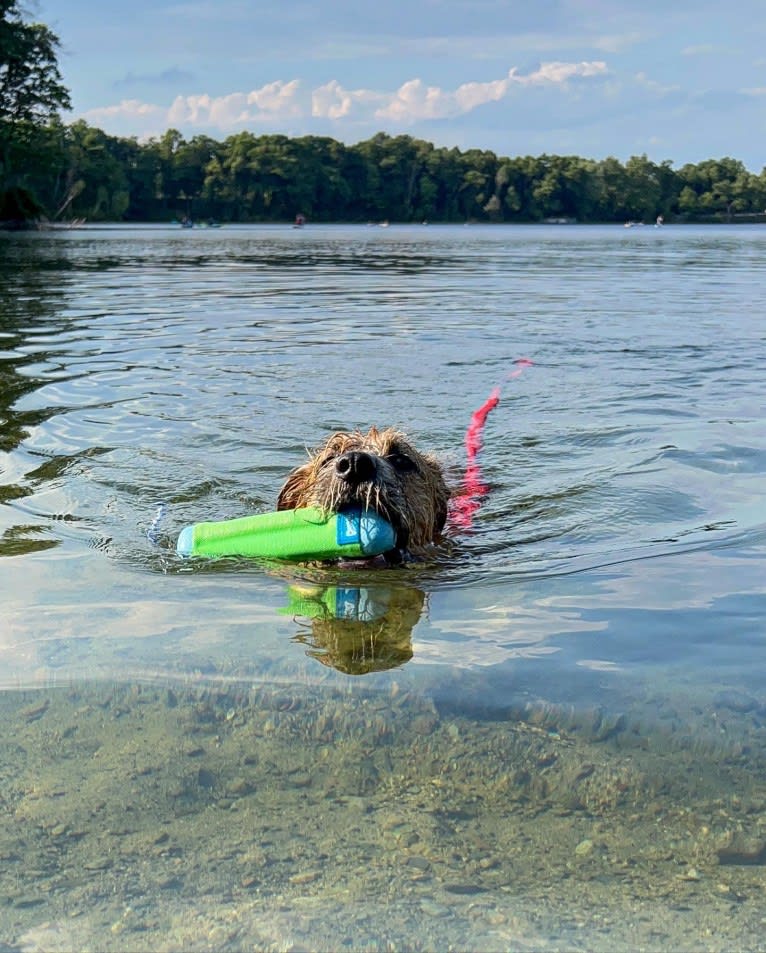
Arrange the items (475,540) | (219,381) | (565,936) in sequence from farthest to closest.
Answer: (219,381) < (475,540) < (565,936)

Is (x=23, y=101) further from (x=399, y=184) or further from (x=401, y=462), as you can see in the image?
(x=399, y=184)

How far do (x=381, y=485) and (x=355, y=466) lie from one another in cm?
22

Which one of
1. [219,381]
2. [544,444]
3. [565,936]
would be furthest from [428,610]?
[219,381]

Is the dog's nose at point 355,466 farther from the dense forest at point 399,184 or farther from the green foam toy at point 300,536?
the dense forest at point 399,184

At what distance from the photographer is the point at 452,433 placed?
1041cm

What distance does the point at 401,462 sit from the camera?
21.0 ft

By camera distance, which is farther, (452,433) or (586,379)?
(586,379)

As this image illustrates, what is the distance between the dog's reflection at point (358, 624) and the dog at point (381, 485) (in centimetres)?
46

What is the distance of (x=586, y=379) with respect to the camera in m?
12.8

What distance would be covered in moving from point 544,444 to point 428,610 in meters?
4.59

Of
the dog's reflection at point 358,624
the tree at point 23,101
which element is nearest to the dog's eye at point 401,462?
the dog's reflection at point 358,624

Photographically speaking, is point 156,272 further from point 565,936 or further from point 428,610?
point 565,936

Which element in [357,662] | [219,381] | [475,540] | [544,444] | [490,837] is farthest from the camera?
[219,381]

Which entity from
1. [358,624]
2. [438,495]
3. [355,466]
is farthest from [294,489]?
[358,624]
